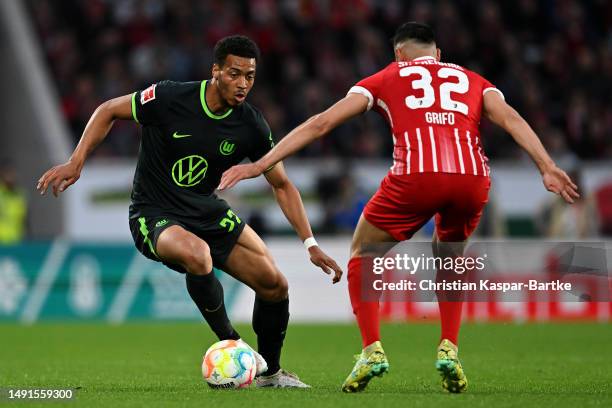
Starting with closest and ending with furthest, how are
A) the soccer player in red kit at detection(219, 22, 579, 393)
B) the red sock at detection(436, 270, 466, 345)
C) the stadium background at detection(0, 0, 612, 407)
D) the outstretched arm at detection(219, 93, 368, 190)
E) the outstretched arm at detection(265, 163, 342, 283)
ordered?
1. the outstretched arm at detection(219, 93, 368, 190)
2. the soccer player in red kit at detection(219, 22, 579, 393)
3. the red sock at detection(436, 270, 466, 345)
4. the outstretched arm at detection(265, 163, 342, 283)
5. the stadium background at detection(0, 0, 612, 407)

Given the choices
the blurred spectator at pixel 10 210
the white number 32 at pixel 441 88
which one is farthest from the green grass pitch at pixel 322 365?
the blurred spectator at pixel 10 210

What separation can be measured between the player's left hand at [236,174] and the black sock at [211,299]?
40.4 inches

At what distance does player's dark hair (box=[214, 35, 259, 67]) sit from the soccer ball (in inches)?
67.6

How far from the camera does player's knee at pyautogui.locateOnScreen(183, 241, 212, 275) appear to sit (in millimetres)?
7199

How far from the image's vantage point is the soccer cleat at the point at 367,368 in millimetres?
6848

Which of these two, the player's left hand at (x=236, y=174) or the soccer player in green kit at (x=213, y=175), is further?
the soccer player in green kit at (x=213, y=175)

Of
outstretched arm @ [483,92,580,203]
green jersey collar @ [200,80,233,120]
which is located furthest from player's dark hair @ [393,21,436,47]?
green jersey collar @ [200,80,233,120]

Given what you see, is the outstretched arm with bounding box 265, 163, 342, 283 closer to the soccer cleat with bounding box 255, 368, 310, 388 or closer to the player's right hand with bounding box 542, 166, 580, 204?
the soccer cleat with bounding box 255, 368, 310, 388

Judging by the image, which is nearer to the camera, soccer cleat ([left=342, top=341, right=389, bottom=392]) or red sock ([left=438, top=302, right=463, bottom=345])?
soccer cleat ([left=342, top=341, right=389, bottom=392])

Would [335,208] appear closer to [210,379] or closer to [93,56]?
[93,56]

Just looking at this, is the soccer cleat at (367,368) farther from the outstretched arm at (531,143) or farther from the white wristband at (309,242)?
the outstretched arm at (531,143)

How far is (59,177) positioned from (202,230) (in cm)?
101

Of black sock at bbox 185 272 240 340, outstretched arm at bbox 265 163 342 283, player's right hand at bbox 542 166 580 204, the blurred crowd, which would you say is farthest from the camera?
the blurred crowd

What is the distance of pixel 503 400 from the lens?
652 cm
